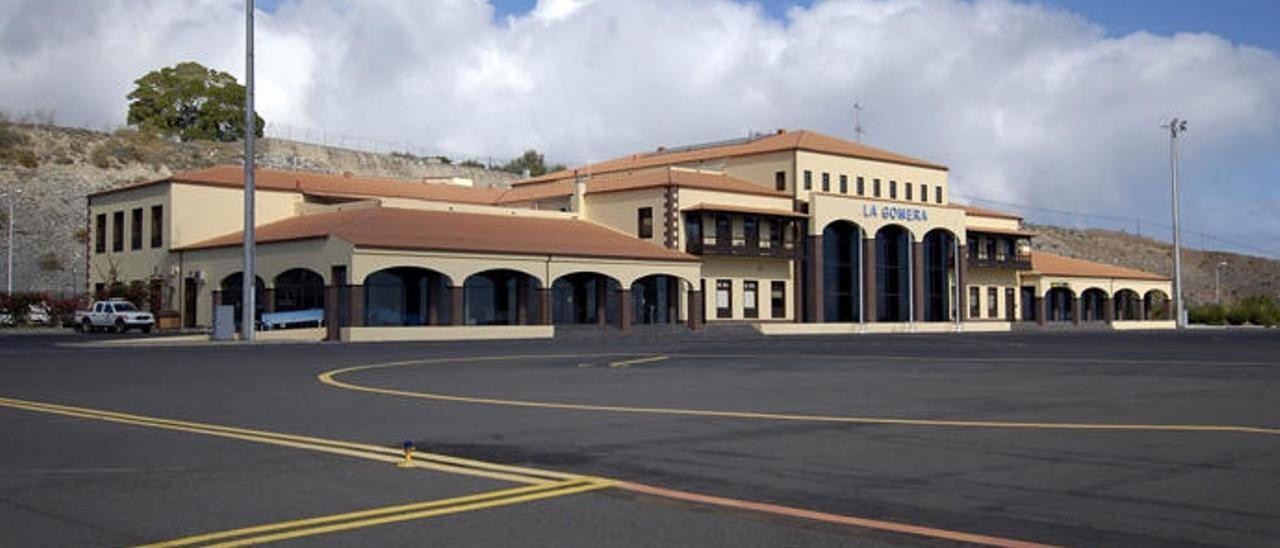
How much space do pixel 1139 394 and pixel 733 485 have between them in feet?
39.8

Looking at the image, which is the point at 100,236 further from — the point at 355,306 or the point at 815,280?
the point at 815,280

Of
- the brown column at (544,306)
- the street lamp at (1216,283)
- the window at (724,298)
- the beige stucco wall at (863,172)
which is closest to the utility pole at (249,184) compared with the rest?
the brown column at (544,306)

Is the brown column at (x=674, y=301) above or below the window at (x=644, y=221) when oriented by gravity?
below

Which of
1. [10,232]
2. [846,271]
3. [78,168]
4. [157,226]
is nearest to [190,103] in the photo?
[78,168]

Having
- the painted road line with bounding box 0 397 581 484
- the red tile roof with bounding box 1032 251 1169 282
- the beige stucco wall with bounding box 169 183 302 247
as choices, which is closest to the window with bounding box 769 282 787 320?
the red tile roof with bounding box 1032 251 1169 282

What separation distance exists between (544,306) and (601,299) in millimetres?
4803

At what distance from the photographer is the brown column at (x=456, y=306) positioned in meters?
54.8

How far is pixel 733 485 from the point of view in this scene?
10547 millimetres

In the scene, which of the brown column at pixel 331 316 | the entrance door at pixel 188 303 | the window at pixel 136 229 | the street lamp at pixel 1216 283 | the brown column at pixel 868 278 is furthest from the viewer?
the street lamp at pixel 1216 283

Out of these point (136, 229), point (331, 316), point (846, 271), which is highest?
point (136, 229)

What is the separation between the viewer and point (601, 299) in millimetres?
62594

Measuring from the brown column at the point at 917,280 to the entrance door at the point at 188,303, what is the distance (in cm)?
4301

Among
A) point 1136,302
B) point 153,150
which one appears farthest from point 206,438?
point 1136,302

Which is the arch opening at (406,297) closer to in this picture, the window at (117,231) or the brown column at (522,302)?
the brown column at (522,302)
